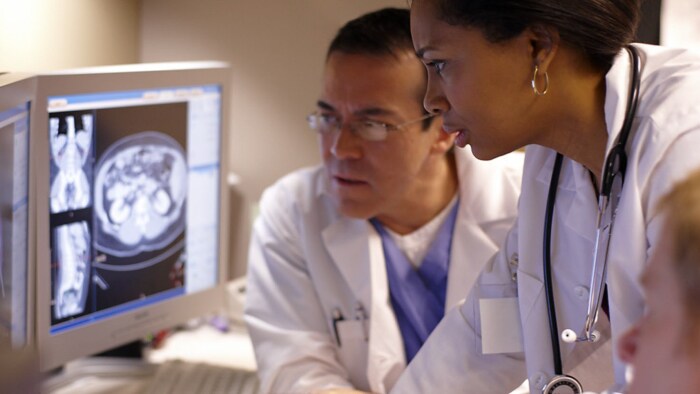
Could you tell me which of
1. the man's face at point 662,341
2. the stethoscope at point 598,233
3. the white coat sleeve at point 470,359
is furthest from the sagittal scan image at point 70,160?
the man's face at point 662,341

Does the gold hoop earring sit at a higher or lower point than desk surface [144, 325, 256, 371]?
higher

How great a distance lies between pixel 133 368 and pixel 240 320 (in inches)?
14.5

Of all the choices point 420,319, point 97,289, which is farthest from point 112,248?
point 420,319

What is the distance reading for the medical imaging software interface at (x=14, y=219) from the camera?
53.5 inches

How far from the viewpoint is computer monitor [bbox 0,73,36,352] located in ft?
4.43

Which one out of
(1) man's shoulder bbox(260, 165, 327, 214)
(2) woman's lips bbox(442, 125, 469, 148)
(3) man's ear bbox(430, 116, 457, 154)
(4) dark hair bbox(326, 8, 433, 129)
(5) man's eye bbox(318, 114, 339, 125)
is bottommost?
(1) man's shoulder bbox(260, 165, 327, 214)

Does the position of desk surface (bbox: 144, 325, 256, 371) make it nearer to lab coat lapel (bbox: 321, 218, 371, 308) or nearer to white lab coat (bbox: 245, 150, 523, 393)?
white lab coat (bbox: 245, 150, 523, 393)

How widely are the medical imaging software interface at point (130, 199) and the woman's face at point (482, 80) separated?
0.67 metres

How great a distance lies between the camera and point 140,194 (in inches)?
68.3

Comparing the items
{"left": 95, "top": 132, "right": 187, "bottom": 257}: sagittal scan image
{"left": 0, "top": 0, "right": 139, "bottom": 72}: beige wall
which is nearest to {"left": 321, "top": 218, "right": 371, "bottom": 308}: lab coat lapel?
{"left": 95, "top": 132, "right": 187, "bottom": 257}: sagittal scan image

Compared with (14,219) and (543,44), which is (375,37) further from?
(14,219)

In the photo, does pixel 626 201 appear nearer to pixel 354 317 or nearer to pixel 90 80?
pixel 354 317

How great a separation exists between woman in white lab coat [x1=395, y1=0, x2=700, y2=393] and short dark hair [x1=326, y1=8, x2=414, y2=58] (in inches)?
16.4

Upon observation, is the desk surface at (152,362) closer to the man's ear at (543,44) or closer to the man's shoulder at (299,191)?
the man's shoulder at (299,191)
